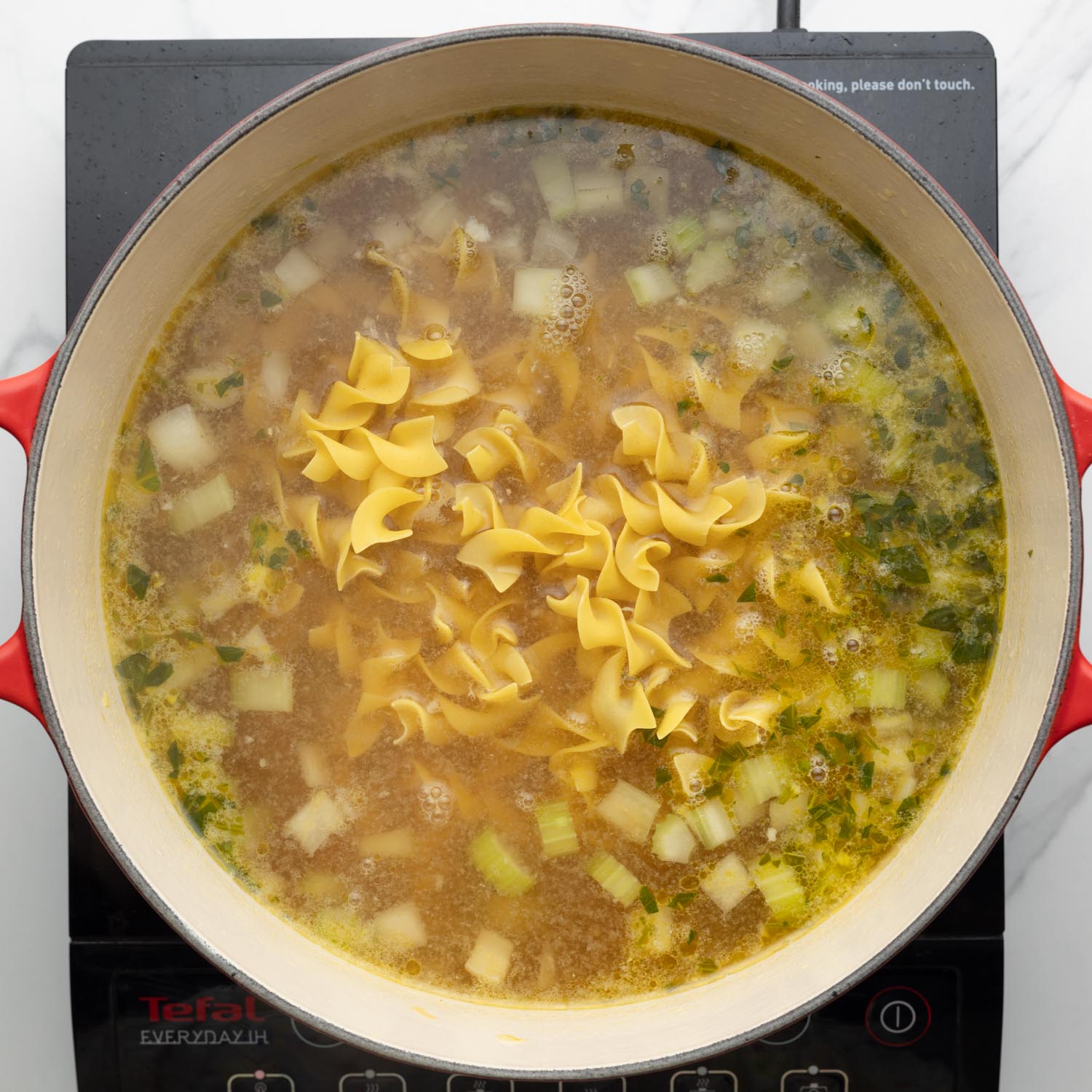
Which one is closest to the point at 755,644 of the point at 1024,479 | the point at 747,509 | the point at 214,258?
the point at 747,509

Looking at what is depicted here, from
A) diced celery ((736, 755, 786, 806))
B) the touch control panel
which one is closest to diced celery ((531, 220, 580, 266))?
diced celery ((736, 755, 786, 806))

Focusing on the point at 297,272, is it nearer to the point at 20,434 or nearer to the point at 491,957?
the point at 20,434

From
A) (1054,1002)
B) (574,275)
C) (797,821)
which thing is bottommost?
(1054,1002)

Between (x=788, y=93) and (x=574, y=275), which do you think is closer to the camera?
(x=788, y=93)

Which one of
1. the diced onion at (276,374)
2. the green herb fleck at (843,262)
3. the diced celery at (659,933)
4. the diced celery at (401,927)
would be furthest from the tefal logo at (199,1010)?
the green herb fleck at (843,262)

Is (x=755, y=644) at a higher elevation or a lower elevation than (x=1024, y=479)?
lower

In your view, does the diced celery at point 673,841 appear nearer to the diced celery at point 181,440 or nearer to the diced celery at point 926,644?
the diced celery at point 926,644

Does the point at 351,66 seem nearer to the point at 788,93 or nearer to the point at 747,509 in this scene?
the point at 788,93
